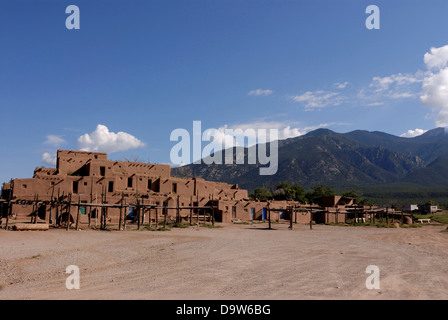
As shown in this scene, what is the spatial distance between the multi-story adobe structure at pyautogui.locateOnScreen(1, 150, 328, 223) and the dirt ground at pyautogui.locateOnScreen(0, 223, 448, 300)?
1281 centimetres

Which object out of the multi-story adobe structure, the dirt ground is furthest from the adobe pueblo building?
the dirt ground

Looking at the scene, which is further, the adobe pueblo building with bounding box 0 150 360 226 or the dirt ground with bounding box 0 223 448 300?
Result: the adobe pueblo building with bounding box 0 150 360 226

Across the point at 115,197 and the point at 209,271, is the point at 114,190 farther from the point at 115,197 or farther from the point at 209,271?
the point at 209,271

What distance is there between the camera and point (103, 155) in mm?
43312

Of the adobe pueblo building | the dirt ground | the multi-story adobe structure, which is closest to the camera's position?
the dirt ground

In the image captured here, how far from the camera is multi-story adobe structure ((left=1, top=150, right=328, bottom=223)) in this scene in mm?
32938

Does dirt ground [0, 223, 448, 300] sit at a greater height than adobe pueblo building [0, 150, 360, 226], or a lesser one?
lesser

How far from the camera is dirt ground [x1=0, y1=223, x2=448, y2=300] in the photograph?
963cm

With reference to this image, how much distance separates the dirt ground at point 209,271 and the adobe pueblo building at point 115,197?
11722 millimetres

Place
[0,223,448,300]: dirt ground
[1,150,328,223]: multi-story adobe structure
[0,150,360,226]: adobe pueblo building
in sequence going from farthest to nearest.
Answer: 1. [1,150,328,223]: multi-story adobe structure
2. [0,150,360,226]: adobe pueblo building
3. [0,223,448,300]: dirt ground

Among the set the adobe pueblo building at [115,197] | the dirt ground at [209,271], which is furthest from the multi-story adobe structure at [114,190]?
the dirt ground at [209,271]

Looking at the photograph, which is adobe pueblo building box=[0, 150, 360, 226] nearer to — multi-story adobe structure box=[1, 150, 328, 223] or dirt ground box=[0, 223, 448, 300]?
multi-story adobe structure box=[1, 150, 328, 223]
